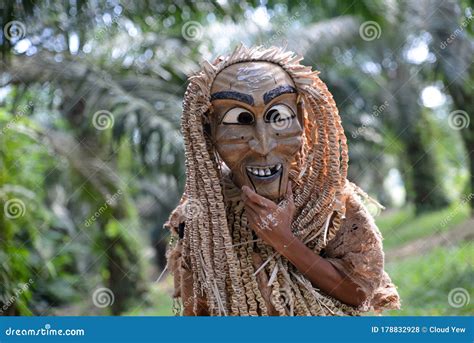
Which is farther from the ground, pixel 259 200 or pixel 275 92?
pixel 275 92

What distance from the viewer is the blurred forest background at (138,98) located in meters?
4.99

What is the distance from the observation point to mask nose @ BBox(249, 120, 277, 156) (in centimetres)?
253

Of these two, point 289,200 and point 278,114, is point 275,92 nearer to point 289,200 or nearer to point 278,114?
point 278,114

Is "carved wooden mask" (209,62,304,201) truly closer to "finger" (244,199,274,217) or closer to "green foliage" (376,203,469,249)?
"finger" (244,199,274,217)

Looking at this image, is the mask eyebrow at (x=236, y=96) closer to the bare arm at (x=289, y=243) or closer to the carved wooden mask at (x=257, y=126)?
the carved wooden mask at (x=257, y=126)

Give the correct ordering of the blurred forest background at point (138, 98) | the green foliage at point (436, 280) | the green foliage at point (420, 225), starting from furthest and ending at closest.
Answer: the green foliage at point (420, 225), the green foliage at point (436, 280), the blurred forest background at point (138, 98)

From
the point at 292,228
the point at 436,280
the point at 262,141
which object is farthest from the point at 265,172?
the point at 436,280

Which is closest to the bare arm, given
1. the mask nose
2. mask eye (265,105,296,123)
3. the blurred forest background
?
the mask nose

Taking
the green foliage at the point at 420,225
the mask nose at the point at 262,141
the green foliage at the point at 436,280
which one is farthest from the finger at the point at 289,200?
the green foliage at the point at 420,225

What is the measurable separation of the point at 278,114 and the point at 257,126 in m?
0.09

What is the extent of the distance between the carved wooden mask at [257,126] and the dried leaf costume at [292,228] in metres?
0.05

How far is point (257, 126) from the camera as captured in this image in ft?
8.41

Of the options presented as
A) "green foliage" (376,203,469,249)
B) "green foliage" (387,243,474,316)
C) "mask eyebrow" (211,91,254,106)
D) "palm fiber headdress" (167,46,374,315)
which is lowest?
"green foliage" (376,203,469,249)

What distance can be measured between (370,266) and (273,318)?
1.21ft
